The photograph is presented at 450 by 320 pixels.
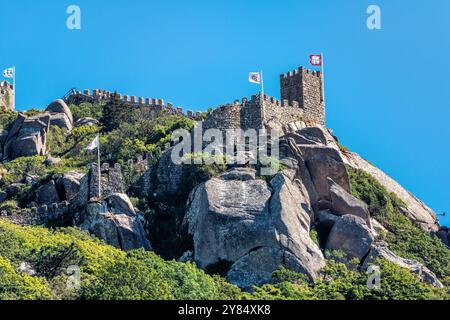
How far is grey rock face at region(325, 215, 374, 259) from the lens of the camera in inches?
2186

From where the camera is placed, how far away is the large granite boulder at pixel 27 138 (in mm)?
70188

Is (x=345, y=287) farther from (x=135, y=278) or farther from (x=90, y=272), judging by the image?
(x=90, y=272)

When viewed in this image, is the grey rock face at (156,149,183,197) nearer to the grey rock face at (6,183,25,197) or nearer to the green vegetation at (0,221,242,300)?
the green vegetation at (0,221,242,300)

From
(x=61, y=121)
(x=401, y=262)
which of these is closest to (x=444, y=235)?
(x=401, y=262)

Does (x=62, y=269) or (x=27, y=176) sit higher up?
(x=27, y=176)

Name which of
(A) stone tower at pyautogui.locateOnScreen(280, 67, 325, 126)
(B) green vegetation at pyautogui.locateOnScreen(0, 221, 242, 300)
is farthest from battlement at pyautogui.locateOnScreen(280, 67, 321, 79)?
(B) green vegetation at pyautogui.locateOnScreen(0, 221, 242, 300)

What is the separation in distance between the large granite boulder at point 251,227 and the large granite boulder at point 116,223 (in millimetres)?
2191

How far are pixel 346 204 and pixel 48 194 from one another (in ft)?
43.4

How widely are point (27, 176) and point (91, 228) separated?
357 inches

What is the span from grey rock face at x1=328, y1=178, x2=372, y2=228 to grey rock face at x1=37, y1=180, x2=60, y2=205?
40.0 feet

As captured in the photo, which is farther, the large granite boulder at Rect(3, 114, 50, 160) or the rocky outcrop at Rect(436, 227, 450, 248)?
the large granite boulder at Rect(3, 114, 50, 160)
